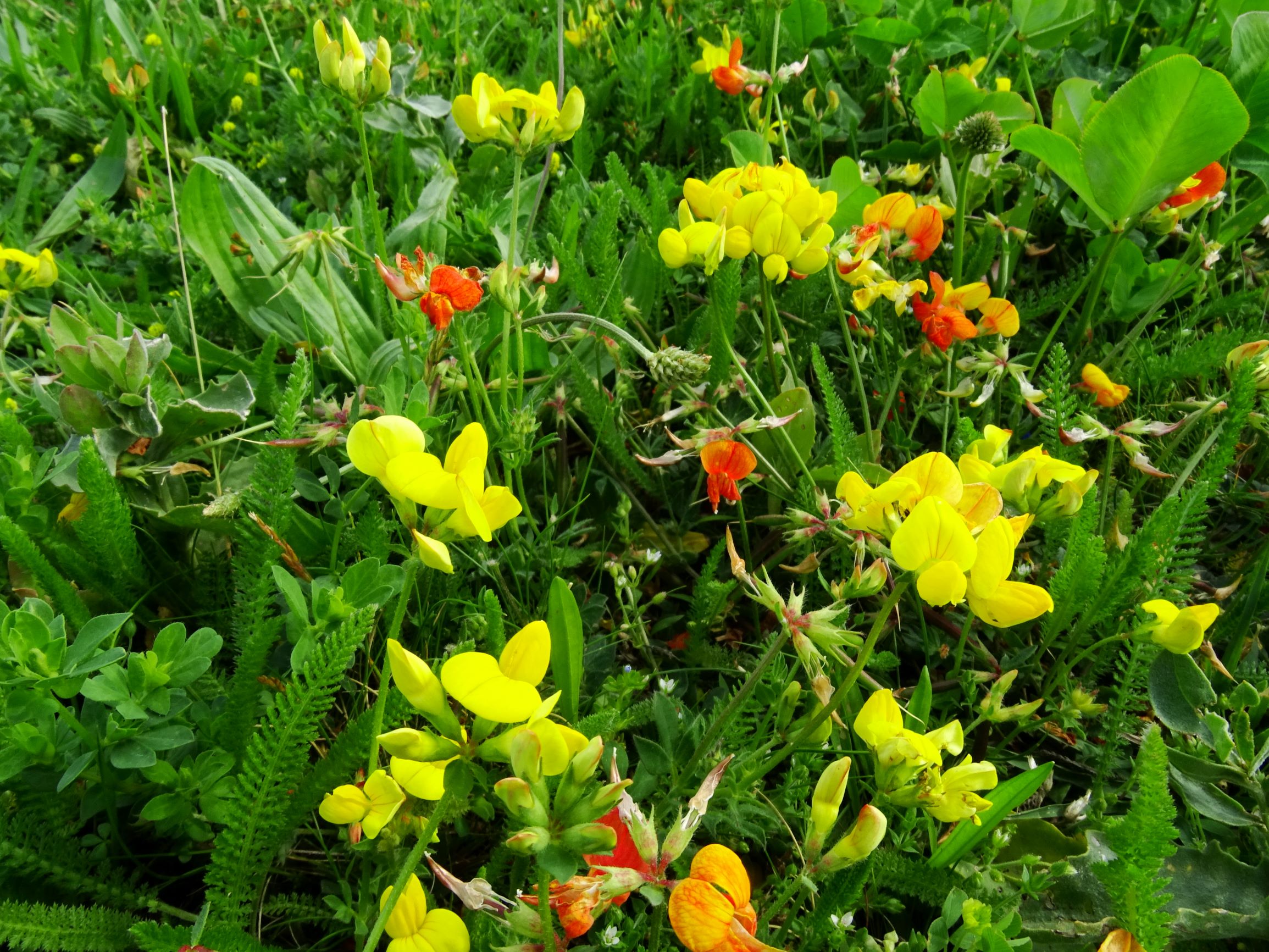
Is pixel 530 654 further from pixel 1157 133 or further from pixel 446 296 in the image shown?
pixel 1157 133

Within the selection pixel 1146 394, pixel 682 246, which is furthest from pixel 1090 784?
pixel 682 246

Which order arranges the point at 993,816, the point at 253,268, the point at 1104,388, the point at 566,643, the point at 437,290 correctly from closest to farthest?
the point at 993,816
the point at 566,643
the point at 437,290
the point at 1104,388
the point at 253,268

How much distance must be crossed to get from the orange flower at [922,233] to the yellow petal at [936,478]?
945 mm

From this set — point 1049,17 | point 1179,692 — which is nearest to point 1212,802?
point 1179,692

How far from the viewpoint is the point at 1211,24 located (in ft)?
8.60

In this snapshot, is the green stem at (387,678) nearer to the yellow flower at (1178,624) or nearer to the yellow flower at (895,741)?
the yellow flower at (895,741)

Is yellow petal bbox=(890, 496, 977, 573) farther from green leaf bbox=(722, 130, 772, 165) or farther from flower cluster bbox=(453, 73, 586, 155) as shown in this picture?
green leaf bbox=(722, 130, 772, 165)

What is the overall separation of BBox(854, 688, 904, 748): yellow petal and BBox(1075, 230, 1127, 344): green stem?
1191 millimetres

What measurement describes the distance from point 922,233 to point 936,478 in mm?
A: 1005

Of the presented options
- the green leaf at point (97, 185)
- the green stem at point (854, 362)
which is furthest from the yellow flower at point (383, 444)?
the green leaf at point (97, 185)

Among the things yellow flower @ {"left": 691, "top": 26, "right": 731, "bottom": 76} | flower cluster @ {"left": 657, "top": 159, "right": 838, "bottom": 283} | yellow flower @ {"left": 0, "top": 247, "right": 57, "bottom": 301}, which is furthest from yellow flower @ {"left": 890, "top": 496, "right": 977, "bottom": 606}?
yellow flower @ {"left": 0, "top": 247, "right": 57, "bottom": 301}

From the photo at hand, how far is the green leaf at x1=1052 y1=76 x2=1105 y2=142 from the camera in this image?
1.94 m

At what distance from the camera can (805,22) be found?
2.72 m

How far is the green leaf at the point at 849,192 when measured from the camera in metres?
2.07
